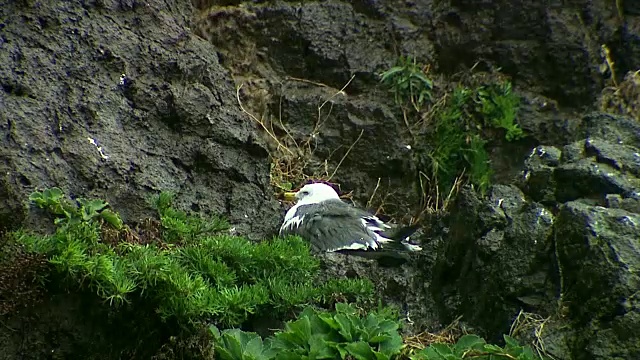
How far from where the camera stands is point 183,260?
3646 millimetres

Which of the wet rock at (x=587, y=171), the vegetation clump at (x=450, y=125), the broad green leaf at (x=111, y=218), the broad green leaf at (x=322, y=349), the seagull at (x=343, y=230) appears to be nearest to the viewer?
the broad green leaf at (x=322, y=349)

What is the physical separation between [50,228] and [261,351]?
132cm

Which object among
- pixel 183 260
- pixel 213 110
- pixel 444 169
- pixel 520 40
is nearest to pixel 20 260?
pixel 183 260

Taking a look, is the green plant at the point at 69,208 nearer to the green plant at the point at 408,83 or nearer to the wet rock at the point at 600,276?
the wet rock at the point at 600,276

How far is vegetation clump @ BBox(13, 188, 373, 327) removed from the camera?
3.29 metres

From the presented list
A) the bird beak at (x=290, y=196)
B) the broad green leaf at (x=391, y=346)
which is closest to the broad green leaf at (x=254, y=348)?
the broad green leaf at (x=391, y=346)

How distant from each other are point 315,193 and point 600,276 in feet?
7.25

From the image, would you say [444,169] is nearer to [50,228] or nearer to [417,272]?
[417,272]

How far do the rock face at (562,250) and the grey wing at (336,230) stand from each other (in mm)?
554

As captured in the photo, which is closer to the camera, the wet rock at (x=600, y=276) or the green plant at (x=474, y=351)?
the green plant at (x=474, y=351)

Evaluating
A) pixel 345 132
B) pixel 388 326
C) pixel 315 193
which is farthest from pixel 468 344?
pixel 345 132

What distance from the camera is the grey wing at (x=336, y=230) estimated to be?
14.8 ft

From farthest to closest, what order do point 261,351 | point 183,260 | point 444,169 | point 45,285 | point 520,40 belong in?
point 520,40 < point 444,169 < point 183,260 < point 45,285 < point 261,351

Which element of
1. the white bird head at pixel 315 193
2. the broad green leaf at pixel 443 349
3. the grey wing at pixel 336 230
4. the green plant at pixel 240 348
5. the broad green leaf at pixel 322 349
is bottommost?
the white bird head at pixel 315 193
